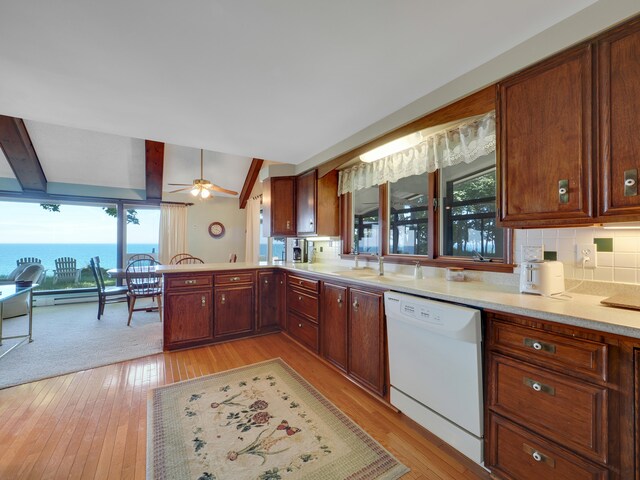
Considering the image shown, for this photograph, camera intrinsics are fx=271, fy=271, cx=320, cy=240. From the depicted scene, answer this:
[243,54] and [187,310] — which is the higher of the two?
[243,54]

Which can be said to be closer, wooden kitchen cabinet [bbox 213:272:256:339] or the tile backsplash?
the tile backsplash

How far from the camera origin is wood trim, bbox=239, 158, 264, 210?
5729mm

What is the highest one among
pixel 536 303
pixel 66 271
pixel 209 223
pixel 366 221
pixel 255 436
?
pixel 209 223

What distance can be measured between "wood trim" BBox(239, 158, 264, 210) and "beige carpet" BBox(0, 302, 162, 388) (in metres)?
3.33

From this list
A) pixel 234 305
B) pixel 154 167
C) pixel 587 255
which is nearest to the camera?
pixel 587 255

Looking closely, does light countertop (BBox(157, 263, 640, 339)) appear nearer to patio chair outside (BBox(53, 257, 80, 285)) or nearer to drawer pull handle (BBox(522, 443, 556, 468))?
drawer pull handle (BBox(522, 443, 556, 468))

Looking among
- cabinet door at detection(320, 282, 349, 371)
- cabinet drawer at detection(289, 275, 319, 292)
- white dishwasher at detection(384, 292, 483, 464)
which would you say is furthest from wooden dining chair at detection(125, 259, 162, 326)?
white dishwasher at detection(384, 292, 483, 464)

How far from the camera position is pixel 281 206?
388 centimetres

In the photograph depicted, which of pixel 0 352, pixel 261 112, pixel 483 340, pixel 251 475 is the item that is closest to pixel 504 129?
pixel 483 340

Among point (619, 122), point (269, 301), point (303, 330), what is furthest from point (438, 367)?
point (269, 301)

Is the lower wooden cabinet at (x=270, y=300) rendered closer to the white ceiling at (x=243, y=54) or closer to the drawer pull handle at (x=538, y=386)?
the white ceiling at (x=243, y=54)

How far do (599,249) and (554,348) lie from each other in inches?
30.4

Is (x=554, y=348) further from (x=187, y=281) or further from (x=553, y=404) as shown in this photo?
(x=187, y=281)

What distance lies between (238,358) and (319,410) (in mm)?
1199
